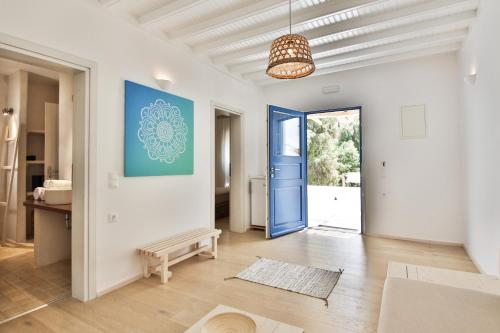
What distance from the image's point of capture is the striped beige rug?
2650 mm

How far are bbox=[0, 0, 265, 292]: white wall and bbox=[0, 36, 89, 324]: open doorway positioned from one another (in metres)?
0.17

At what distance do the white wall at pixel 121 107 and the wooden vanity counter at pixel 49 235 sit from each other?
2.92ft

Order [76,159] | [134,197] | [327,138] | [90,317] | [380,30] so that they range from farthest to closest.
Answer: [327,138] → [380,30] → [134,197] → [76,159] → [90,317]

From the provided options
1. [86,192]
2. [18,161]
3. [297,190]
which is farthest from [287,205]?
[18,161]

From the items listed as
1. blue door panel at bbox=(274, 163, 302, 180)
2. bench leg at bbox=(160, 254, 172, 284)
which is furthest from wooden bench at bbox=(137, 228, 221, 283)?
blue door panel at bbox=(274, 163, 302, 180)

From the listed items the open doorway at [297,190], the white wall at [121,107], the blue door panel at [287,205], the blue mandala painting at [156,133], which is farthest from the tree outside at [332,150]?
the blue mandala painting at [156,133]

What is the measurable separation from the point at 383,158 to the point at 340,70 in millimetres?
1662

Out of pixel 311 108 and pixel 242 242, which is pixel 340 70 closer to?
pixel 311 108

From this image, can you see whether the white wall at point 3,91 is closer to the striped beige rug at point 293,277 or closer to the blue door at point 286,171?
the blue door at point 286,171

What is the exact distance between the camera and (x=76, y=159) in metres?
2.54

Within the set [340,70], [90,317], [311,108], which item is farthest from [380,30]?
[90,317]

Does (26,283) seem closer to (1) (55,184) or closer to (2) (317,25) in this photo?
(1) (55,184)

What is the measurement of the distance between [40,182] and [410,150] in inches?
242

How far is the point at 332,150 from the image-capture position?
29.9 feet
